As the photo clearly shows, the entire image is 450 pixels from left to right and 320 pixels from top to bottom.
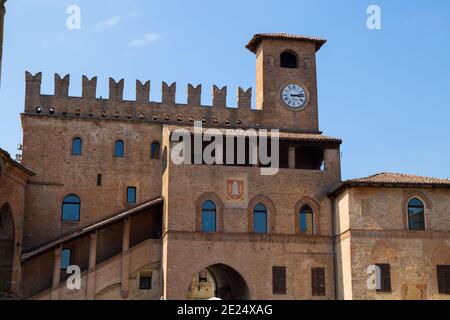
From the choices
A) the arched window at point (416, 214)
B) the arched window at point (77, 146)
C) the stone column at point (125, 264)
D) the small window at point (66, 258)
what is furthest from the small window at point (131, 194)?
the arched window at point (416, 214)

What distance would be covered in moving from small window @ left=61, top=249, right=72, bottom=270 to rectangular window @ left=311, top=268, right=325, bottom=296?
10411mm

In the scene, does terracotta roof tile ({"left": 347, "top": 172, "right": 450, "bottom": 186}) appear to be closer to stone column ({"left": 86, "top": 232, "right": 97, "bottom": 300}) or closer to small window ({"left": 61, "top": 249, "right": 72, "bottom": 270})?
stone column ({"left": 86, "top": 232, "right": 97, "bottom": 300})

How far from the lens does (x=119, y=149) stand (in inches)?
1356

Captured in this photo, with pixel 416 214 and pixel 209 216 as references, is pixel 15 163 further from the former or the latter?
pixel 416 214

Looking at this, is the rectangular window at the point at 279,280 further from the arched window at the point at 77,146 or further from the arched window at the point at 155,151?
the arched window at the point at 77,146

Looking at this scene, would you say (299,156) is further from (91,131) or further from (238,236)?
(91,131)

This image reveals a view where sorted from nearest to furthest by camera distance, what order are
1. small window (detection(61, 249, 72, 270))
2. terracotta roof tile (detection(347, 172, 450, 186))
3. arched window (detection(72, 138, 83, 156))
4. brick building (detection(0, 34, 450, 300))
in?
brick building (detection(0, 34, 450, 300)) < terracotta roof tile (detection(347, 172, 450, 186)) < small window (detection(61, 249, 72, 270)) < arched window (detection(72, 138, 83, 156))

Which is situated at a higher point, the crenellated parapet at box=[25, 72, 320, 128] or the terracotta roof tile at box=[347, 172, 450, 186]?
the crenellated parapet at box=[25, 72, 320, 128]

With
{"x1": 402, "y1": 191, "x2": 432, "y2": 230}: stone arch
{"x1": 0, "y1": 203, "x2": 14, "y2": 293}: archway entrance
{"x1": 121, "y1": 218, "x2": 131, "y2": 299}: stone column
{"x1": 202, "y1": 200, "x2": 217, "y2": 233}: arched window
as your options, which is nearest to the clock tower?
{"x1": 202, "y1": 200, "x2": 217, "y2": 233}: arched window

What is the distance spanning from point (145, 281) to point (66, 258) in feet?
12.7

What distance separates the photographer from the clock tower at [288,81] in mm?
36000

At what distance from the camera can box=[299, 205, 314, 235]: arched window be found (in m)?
30.2
